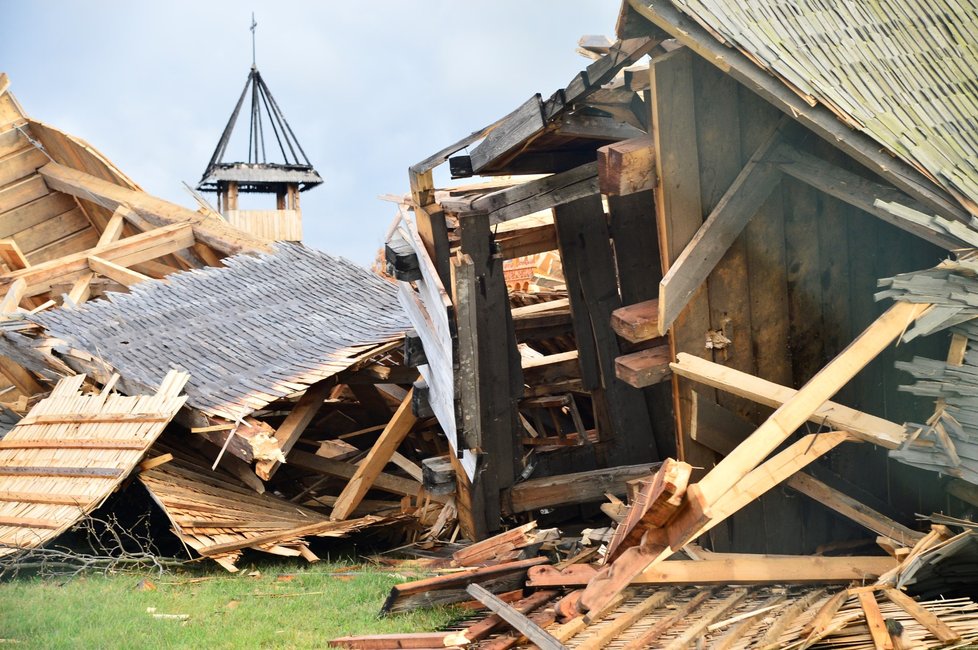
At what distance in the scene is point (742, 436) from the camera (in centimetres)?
665

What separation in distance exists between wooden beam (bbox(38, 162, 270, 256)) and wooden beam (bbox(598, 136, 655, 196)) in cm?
1100

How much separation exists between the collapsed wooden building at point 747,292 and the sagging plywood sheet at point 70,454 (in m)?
3.31

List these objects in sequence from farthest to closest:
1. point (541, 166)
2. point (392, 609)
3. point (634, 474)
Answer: point (634, 474), point (541, 166), point (392, 609)

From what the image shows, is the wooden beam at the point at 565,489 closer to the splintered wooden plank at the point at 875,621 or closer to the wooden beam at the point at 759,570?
the wooden beam at the point at 759,570

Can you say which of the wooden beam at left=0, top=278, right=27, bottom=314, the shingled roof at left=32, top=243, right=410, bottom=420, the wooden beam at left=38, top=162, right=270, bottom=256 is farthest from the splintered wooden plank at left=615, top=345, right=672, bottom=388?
the wooden beam at left=38, top=162, right=270, bottom=256

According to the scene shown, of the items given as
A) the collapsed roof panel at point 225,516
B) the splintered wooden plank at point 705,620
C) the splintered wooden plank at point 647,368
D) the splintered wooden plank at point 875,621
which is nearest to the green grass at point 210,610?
the collapsed roof panel at point 225,516

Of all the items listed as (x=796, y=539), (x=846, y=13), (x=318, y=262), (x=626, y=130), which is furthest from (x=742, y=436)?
(x=318, y=262)

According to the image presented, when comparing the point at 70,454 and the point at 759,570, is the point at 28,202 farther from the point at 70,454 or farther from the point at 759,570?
the point at 759,570

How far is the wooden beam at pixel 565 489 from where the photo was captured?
28.5ft

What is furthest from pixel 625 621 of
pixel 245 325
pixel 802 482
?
pixel 245 325

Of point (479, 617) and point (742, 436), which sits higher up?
point (742, 436)

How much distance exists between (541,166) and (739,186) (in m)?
2.05

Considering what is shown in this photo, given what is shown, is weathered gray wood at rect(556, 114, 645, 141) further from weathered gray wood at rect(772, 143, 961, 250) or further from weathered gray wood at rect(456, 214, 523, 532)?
weathered gray wood at rect(456, 214, 523, 532)

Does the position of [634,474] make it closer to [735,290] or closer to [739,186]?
[735,290]
